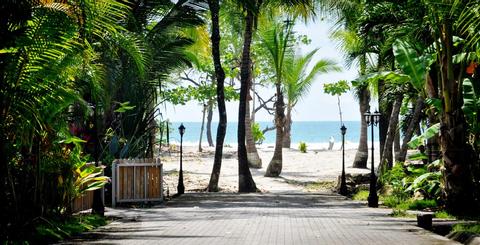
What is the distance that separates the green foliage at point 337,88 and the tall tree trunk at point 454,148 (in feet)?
145

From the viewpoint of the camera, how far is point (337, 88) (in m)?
61.1

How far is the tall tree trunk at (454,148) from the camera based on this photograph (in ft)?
54.5

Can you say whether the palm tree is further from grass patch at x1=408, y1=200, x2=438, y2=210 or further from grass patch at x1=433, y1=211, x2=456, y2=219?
grass patch at x1=433, y1=211, x2=456, y2=219

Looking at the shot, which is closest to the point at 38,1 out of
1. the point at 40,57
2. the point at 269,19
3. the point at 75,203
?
the point at 40,57

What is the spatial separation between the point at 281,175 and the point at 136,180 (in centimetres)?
1765

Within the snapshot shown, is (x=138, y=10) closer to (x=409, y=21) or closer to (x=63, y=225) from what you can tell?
(x=409, y=21)

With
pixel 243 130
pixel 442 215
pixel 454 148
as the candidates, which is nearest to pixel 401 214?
pixel 442 215

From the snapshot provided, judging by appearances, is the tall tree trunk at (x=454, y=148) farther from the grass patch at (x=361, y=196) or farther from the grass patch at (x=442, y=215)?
the grass patch at (x=361, y=196)

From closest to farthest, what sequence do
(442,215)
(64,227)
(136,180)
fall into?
(64,227), (442,215), (136,180)

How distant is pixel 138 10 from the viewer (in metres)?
26.7

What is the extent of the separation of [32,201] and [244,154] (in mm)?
17082

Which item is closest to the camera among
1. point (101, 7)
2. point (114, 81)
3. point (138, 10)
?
point (101, 7)

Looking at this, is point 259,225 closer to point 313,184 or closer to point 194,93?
point 313,184

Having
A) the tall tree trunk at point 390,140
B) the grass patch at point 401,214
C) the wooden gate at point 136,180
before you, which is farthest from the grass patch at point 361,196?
the wooden gate at point 136,180
